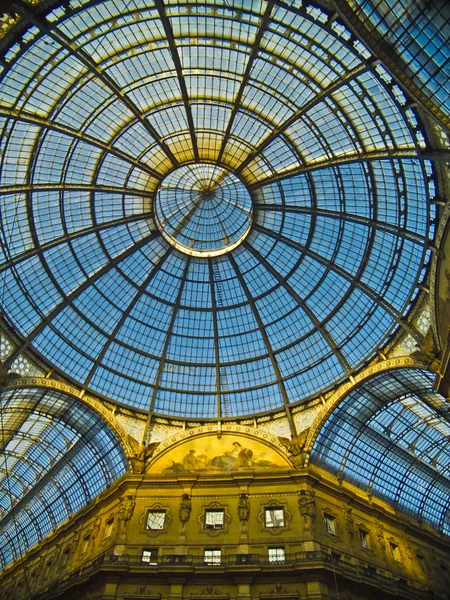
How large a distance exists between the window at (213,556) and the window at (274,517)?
4151 millimetres

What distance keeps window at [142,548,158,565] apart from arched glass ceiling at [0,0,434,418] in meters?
12.1

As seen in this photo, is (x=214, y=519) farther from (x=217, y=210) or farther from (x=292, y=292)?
(x=217, y=210)

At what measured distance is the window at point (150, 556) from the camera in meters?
34.2

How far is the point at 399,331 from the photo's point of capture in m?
37.4

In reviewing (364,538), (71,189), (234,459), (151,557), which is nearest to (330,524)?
(364,538)

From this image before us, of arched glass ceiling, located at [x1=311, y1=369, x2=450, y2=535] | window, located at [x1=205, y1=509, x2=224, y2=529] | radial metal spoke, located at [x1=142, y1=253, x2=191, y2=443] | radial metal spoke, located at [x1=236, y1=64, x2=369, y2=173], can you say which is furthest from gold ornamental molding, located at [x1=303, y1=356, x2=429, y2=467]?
radial metal spoke, located at [x1=236, y1=64, x2=369, y2=173]

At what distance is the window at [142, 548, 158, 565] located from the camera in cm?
3425

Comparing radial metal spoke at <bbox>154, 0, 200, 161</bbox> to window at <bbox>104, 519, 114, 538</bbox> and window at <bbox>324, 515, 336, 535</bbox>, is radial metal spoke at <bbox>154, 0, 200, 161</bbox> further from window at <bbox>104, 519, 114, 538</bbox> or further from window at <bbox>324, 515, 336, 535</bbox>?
window at <bbox>324, 515, 336, 535</bbox>

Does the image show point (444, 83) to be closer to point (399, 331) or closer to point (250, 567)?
point (399, 331)

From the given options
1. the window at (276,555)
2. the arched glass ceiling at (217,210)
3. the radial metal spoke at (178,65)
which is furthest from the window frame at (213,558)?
the radial metal spoke at (178,65)

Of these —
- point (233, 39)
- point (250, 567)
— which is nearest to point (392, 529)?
point (250, 567)

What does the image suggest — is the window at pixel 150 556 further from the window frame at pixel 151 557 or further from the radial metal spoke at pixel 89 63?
the radial metal spoke at pixel 89 63

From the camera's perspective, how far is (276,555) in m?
33.7

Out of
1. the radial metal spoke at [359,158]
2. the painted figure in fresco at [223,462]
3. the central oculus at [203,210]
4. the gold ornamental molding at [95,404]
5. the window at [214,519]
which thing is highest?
the central oculus at [203,210]
